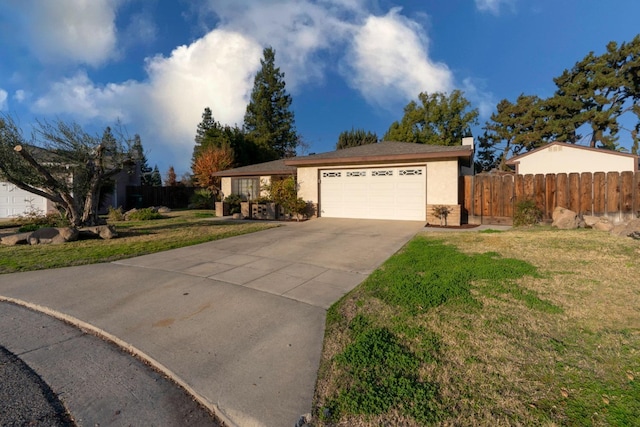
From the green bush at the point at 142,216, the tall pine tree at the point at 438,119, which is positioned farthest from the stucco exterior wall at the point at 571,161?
the green bush at the point at 142,216

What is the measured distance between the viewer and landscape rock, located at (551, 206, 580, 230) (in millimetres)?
10048

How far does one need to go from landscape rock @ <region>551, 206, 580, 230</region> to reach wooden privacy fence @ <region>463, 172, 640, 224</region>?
873 mm

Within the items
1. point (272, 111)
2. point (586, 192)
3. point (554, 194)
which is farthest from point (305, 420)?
point (272, 111)

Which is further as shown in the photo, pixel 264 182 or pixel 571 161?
pixel 571 161

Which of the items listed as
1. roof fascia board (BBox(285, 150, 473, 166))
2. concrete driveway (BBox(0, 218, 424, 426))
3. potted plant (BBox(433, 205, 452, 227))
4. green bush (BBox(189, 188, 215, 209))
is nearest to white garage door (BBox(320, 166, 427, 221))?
roof fascia board (BBox(285, 150, 473, 166))

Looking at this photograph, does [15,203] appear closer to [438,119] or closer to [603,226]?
[603,226]

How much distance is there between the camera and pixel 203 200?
74.3 ft

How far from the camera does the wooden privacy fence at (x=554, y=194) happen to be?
10.5 metres

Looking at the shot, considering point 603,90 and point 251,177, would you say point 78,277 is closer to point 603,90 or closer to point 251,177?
point 251,177

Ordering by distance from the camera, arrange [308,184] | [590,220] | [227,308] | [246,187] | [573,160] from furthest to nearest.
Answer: [573,160]
[246,187]
[308,184]
[590,220]
[227,308]

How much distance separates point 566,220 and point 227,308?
427 inches

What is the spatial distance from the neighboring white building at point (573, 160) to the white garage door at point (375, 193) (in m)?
15.6

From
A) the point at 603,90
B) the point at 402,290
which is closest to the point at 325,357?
the point at 402,290

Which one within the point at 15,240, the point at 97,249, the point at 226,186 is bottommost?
the point at 97,249
